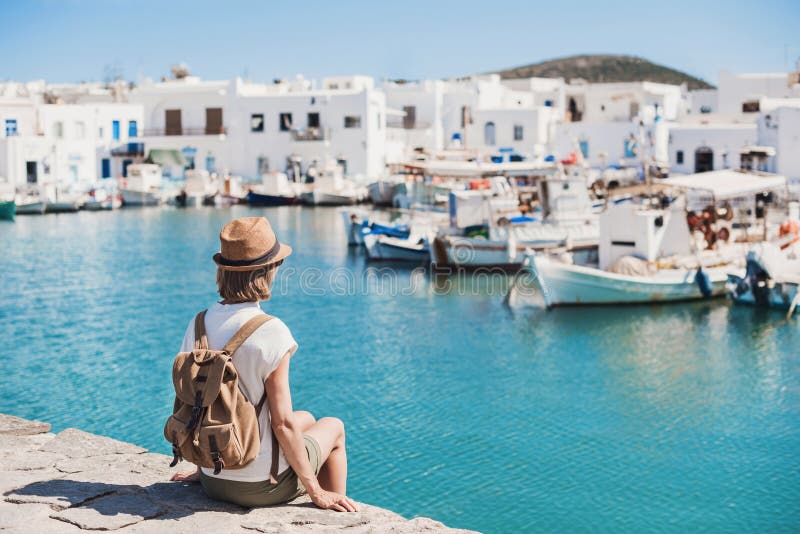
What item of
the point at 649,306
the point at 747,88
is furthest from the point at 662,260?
the point at 747,88

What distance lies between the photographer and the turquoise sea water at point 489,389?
8.96 m

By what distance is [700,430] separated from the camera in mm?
11070

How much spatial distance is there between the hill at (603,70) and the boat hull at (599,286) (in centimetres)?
10467

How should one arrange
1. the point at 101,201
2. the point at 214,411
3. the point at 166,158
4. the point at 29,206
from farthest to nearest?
the point at 166,158, the point at 101,201, the point at 29,206, the point at 214,411

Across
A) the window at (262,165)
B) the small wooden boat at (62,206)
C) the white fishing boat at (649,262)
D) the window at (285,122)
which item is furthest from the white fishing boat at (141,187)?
the white fishing boat at (649,262)

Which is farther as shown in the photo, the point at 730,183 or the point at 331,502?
the point at 730,183

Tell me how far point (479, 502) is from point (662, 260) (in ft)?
39.9

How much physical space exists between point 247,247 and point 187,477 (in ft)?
4.56

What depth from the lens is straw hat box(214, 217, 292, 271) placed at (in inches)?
166

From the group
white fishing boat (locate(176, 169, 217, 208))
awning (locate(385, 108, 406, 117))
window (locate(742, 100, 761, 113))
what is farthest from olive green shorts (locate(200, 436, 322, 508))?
awning (locate(385, 108, 406, 117))

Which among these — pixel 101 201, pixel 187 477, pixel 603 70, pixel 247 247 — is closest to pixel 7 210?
pixel 101 201

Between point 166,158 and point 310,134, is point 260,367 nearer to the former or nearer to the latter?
point 310,134

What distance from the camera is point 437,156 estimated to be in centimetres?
4425

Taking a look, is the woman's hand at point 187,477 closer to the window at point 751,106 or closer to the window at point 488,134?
the window at point 751,106
